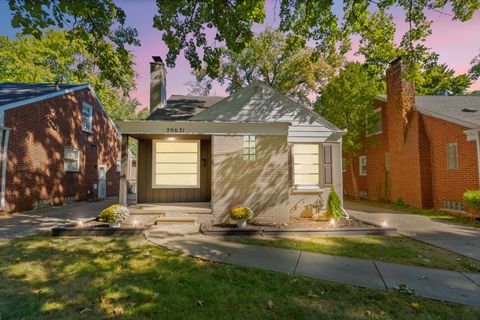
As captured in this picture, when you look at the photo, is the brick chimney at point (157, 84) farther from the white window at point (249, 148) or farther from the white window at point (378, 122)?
the white window at point (378, 122)

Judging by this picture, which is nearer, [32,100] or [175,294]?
[175,294]

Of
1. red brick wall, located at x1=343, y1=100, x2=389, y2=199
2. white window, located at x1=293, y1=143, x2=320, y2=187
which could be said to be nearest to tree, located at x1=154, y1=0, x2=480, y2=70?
white window, located at x1=293, y1=143, x2=320, y2=187

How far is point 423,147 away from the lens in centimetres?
1246

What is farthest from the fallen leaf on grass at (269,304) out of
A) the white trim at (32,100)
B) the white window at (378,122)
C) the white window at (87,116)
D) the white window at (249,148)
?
the white window at (87,116)

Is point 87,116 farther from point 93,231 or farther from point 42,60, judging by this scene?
point 42,60

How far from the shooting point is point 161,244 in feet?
19.9

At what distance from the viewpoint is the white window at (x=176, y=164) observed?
10.5 m

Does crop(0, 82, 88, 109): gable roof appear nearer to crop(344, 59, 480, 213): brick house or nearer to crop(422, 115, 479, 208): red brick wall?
crop(344, 59, 480, 213): brick house

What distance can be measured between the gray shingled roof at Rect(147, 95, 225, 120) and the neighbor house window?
1218 cm

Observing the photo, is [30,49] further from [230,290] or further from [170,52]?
[230,290]

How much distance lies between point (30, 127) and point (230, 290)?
1326 cm

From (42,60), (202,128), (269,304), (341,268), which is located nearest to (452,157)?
(341,268)

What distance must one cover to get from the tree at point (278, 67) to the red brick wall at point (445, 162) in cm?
1223

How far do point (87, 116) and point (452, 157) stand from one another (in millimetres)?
21495
